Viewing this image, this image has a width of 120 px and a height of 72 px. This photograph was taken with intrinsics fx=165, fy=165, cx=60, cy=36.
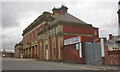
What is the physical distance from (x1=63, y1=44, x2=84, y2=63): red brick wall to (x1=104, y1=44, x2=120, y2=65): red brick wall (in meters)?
4.81

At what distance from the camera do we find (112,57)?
63.6ft

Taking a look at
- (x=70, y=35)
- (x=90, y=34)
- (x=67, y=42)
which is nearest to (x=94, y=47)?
(x=67, y=42)

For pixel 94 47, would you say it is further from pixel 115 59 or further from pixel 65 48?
pixel 65 48

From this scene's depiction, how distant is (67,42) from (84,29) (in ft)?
24.1

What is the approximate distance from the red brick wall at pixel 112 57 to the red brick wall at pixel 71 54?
4.81 metres

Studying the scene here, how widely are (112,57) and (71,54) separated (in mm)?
8535

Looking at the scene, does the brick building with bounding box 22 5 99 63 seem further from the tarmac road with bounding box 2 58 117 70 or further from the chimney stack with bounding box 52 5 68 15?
Result: the tarmac road with bounding box 2 58 117 70

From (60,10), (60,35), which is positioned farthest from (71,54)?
(60,10)

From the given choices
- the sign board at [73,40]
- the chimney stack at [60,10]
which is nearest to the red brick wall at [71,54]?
the sign board at [73,40]

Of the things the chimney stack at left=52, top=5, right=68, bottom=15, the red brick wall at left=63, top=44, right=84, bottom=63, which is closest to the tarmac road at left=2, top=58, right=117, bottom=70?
the red brick wall at left=63, top=44, right=84, bottom=63

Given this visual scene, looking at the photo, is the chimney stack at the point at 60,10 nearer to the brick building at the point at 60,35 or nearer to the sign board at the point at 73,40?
the brick building at the point at 60,35

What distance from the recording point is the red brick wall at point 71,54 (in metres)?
24.9

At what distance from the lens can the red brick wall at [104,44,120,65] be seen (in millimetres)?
18766

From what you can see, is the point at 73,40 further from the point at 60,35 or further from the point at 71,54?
the point at 60,35
